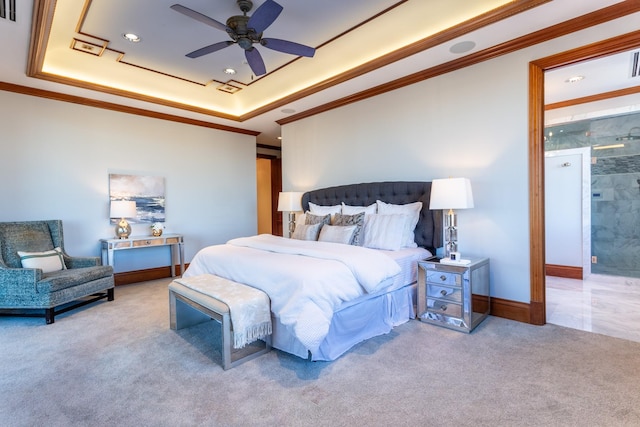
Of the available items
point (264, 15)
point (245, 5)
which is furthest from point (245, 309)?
point (245, 5)

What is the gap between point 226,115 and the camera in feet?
19.1

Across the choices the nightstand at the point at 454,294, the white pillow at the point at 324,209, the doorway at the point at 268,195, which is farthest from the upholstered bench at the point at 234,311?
the doorway at the point at 268,195

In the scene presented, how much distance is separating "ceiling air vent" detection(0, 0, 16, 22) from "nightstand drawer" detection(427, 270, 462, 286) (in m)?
4.33

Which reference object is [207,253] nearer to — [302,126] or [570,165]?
[302,126]

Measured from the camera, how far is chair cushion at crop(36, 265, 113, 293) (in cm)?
333

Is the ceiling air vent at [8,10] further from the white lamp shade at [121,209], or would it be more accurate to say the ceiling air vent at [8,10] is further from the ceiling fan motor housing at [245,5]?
the white lamp shade at [121,209]

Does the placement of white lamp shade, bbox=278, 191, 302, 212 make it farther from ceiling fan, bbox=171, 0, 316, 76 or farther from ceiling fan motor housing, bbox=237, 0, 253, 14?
ceiling fan motor housing, bbox=237, 0, 253, 14

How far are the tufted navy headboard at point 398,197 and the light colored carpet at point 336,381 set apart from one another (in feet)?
3.69

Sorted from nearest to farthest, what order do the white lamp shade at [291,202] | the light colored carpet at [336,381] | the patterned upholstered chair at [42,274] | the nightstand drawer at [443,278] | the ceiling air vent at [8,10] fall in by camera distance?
1. the light colored carpet at [336,381]
2. the ceiling air vent at [8,10]
3. the nightstand drawer at [443,278]
4. the patterned upholstered chair at [42,274]
5. the white lamp shade at [291,202]

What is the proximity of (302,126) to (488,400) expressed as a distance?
4.80 m

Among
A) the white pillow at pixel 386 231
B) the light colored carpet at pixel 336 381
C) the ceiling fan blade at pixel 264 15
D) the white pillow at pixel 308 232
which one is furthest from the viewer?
the white pillow at pixel 308 232

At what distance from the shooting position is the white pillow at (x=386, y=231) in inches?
140

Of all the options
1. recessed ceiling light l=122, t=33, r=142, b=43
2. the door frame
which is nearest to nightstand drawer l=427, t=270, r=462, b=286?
the door frame

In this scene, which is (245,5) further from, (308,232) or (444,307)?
(444,307)
